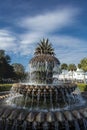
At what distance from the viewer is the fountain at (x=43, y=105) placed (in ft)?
38.2

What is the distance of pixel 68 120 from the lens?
38.0 feet

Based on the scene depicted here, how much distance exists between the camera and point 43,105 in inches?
564

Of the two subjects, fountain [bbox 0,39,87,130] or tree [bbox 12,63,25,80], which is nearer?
fountain [bbox 0,39,87,130]

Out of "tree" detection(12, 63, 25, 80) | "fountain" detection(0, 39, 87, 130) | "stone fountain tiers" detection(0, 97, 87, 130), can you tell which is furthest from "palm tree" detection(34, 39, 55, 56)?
"tree" detection(12, 63, 25, 80)

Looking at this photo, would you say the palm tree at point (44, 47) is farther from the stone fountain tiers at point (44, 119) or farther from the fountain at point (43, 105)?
the stone fountain tiers at point (44, 119)

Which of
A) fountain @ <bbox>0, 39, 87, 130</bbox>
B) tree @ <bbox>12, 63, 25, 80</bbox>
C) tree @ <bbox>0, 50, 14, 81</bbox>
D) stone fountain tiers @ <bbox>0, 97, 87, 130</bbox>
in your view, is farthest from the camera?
tree @ <bbox>12, 63, 25, 80</bbox>

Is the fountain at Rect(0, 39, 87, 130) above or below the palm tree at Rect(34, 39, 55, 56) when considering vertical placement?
below

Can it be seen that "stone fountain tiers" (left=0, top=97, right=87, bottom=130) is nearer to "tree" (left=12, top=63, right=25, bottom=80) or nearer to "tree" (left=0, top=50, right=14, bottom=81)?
"tree" (left=12, top=63, right=25, bottom=80)

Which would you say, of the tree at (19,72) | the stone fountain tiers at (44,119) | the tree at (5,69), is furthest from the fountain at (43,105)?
the tree at (5,69)

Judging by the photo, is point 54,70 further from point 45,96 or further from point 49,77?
point 45,96

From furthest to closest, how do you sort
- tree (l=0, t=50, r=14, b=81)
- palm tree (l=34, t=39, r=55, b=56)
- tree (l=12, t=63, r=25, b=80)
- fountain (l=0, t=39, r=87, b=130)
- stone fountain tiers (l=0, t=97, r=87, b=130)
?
tree (l=12, t=63, r=25, b=80) → tree (l=0, t=50, r=14, b=81) → palm tree (l=34, t=39, r=55, b=56) → fountain (l=0, t=39, r=87, b=130) → stone fountain tiers (l=0, t=97, r=87, b=130)

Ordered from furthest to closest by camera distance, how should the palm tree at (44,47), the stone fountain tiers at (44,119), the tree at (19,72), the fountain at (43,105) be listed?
the tree at (19,72)
the palm tree at (44,47)
the fountain at (43,105)
the stone fountain tiers at (44,119)

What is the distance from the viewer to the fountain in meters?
11.6

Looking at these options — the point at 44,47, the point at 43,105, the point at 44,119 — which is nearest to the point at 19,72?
the point at 44,47
